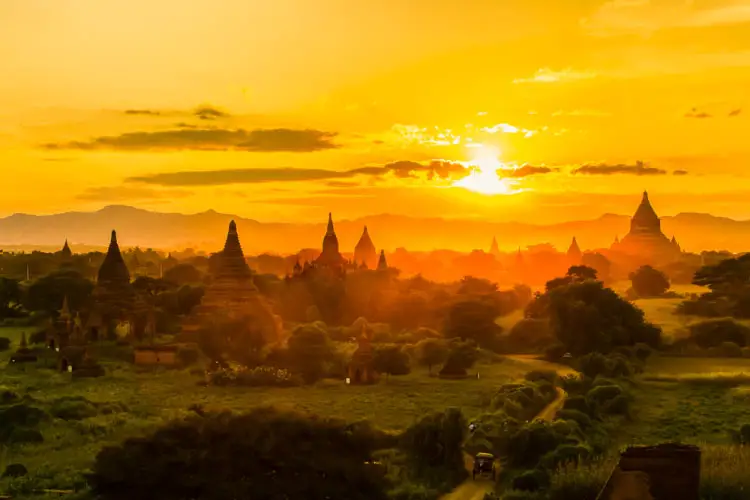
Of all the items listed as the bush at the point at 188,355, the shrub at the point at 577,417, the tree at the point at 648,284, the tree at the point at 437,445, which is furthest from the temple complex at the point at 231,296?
the tree at the point at 648,284

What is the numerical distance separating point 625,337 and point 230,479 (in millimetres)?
39660

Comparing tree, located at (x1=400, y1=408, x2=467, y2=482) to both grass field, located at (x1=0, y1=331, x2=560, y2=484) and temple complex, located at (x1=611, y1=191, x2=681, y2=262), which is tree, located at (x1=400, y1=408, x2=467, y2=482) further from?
temple complex, located at (x1=611, y1=191, x2=681, y2=262)

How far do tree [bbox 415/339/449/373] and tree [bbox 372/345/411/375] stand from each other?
2771 mm

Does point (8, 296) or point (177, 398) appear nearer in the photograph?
point (177, 398)

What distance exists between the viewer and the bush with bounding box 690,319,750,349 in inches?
2315

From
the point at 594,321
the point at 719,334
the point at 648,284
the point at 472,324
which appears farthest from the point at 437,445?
the point at 648,284

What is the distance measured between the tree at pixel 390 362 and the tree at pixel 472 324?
1275 cm

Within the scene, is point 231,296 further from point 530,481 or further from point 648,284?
point 648,284

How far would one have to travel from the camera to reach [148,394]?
142ft

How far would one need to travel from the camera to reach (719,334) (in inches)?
2325

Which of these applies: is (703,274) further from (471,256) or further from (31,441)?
(471,256)

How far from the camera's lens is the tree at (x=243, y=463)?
21.4m

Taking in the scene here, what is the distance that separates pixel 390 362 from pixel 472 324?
1545 cm

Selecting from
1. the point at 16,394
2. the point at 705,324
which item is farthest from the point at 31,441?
the point at 705,324
